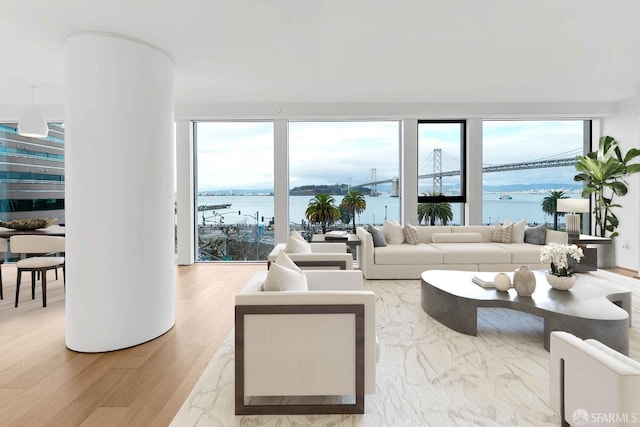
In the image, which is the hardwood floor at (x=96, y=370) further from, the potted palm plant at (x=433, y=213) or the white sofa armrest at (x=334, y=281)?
the potted palm plant at (x=433, y=213)

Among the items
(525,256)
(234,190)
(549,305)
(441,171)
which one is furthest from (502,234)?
(234,190)

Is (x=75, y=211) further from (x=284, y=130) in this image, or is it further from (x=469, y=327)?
(x=284, y=130)

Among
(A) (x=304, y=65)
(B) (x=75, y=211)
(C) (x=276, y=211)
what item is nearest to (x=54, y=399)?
(B) (x=75, y=211)

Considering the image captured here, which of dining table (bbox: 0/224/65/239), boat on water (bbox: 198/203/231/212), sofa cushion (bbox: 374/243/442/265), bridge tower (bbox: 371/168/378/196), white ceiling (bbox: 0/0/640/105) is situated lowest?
sofa cushion (bbox: 374/243/442/265)

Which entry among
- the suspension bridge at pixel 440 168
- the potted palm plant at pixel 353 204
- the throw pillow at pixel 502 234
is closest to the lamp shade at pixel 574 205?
the throw pillow at pixel 502 234

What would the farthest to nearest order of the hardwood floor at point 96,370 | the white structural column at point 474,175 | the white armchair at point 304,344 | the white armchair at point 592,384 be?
the white structural column at point 474,175
the hardwood floor at point 96,370
the white armchair at point 304,344
the white armchair at point 592,384

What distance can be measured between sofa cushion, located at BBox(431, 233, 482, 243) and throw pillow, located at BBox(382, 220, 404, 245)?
2.06 feet

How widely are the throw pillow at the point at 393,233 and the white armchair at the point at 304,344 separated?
4.09 m

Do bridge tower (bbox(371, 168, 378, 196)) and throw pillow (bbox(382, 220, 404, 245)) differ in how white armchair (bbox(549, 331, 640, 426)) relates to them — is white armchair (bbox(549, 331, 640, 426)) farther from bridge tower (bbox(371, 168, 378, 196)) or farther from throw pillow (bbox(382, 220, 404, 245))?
bridge tower (bbox(371, 168, 378, 196))

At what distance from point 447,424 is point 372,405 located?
43cm

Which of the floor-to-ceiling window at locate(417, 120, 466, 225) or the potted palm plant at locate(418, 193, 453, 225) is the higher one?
the floor-to-ceiling window at locate(417, 120, 466, 225)

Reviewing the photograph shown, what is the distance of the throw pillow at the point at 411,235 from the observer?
6.11 meters

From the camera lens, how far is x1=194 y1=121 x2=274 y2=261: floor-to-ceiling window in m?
6.89

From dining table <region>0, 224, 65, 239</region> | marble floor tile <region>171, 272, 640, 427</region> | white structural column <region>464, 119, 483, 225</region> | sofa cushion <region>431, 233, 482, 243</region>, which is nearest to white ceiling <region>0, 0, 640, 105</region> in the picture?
white structural column <region>464, 119, 483, 225</region>
